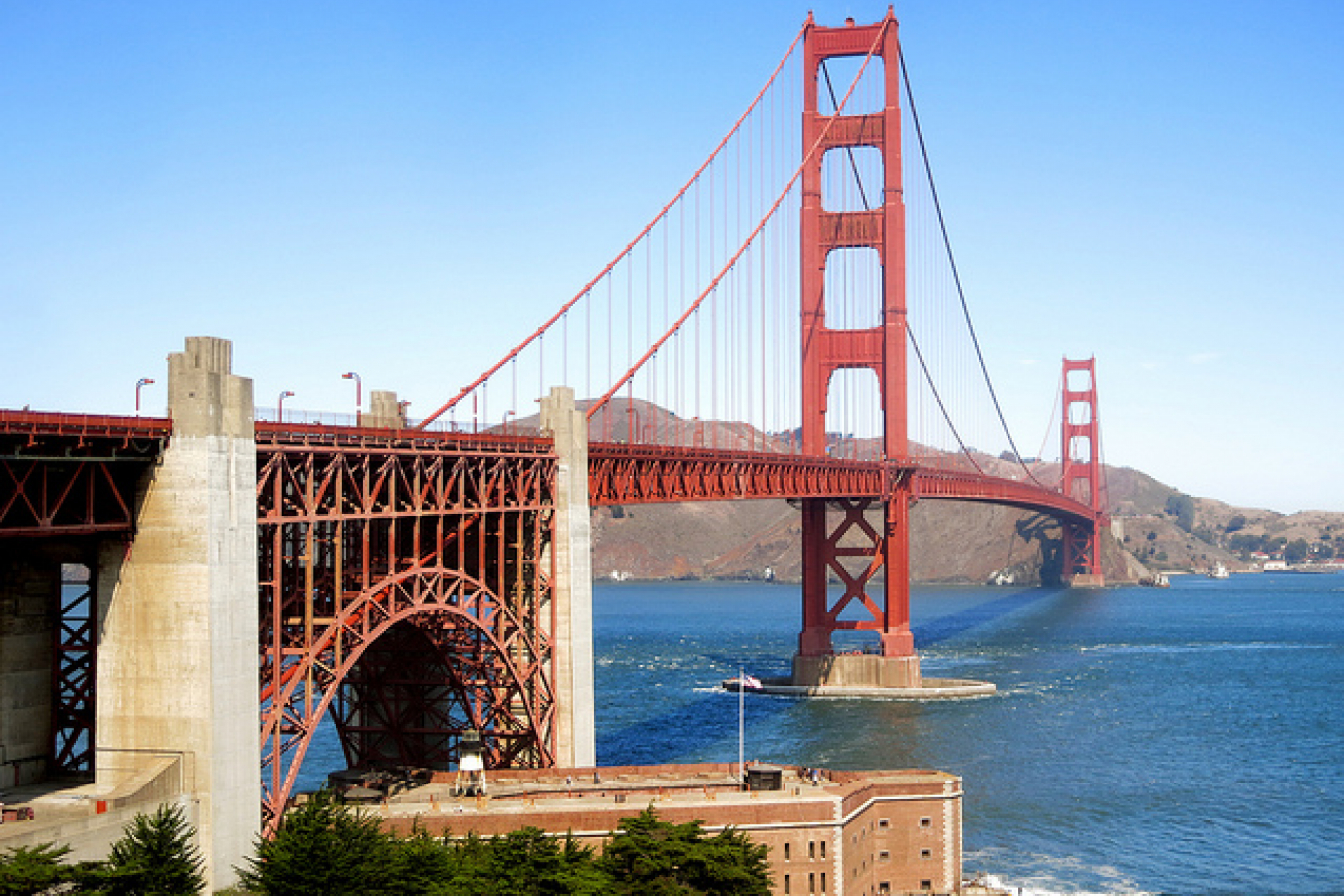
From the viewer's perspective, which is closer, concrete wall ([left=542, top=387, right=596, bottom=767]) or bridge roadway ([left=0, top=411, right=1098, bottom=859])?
bridge roadway ([left=0, top=411, right=1098, bottom=859])

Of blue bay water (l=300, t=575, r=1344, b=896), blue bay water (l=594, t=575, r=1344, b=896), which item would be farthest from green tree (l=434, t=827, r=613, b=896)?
blue bay water (l=300, t=575, r=1344, b=896)

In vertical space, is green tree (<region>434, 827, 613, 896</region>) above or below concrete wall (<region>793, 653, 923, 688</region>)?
above

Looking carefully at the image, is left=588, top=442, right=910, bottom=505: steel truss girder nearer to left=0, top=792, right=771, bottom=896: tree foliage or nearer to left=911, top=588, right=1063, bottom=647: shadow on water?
left=0, top=792, right=771, bottom=896: tree foliage

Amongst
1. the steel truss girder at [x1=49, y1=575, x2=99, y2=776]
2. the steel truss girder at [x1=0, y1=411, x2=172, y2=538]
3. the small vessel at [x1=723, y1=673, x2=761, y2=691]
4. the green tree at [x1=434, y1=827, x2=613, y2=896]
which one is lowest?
the small vessel at [x1=723, y1=673, x2=761, y2=691]

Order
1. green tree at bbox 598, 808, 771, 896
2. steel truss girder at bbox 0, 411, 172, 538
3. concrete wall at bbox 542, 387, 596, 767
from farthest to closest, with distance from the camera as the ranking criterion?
concrete wall at bbox 542, 387, 596, 767 → green tree at bbox 598, 808, 771, 896 → steel truss girder at bbox 0, 411, 172, 538

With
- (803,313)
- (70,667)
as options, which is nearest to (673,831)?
(70,667)

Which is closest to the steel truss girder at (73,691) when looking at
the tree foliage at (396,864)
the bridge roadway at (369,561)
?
the bridge roadway at (369,561)

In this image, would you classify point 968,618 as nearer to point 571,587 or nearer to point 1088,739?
point 1088,739

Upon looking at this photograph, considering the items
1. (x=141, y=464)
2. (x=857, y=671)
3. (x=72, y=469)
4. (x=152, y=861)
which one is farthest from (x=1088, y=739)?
(x=72, y=469)

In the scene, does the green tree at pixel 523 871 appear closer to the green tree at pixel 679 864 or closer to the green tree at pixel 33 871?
the green tree at pixel 679 864
